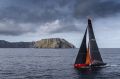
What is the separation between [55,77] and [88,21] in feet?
75.1

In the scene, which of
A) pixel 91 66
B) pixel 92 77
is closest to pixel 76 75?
pixel 92 77

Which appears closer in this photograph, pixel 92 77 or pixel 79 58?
pixel 92 77

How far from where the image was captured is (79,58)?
80188 millimetres

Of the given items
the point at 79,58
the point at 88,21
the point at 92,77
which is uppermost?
the point at 88,21

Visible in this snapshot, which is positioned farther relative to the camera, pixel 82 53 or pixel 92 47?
pixel 92 47

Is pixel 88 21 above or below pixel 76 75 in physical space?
above

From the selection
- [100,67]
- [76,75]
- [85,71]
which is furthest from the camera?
[100,67]

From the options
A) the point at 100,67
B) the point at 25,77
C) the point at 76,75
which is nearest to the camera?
the point at 25,77

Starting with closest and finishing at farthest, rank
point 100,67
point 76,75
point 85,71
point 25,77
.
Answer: point 25,77 → point 76,75 → point 85,71 → point 100,67

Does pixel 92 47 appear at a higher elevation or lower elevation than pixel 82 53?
higher

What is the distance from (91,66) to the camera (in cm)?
8131

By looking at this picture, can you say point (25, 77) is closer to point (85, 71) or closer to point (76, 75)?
point (76, 75)

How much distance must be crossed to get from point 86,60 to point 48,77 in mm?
19054

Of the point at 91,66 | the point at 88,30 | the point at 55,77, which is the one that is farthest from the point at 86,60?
the point at 55,77
